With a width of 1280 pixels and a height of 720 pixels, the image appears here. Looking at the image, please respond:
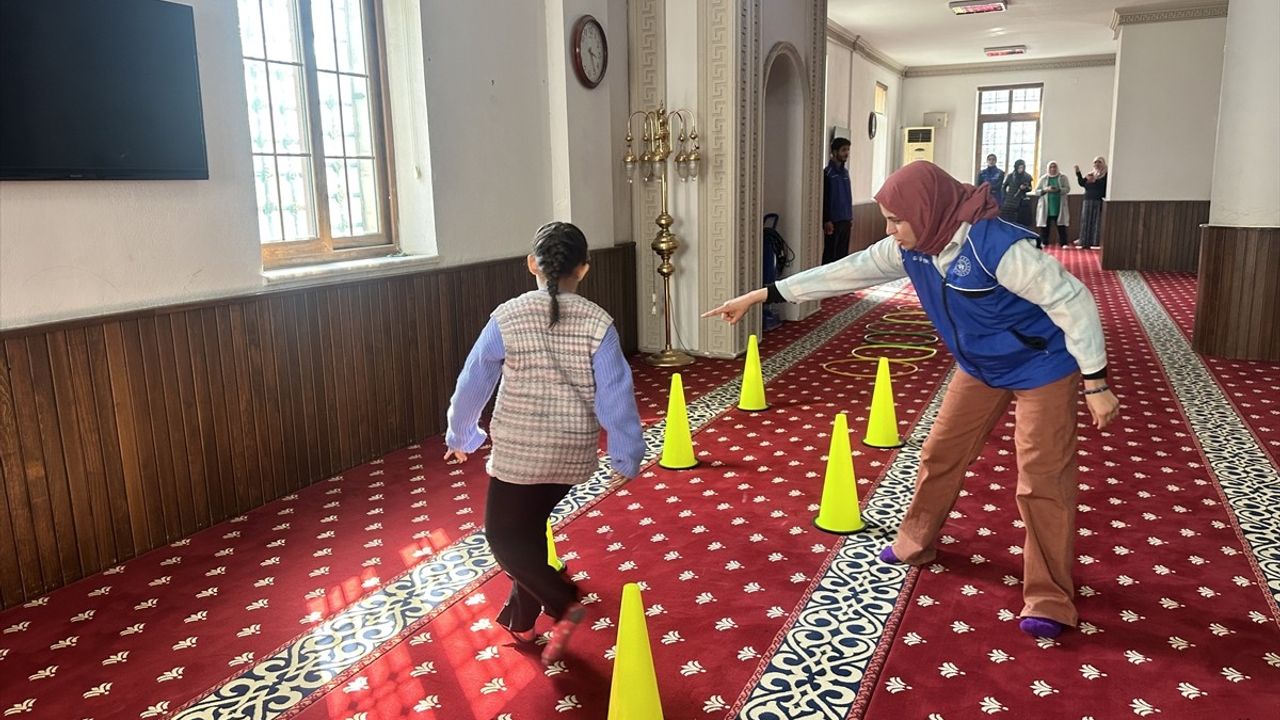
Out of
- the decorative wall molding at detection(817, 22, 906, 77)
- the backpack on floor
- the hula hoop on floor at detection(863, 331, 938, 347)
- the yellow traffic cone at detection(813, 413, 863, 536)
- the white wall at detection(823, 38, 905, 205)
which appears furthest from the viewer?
the white wall at detection(823, 38, 905, 205)

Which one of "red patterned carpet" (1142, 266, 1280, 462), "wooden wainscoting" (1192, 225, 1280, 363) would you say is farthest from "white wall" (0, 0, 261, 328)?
"wooden wainscoting" (1192, 225, 1280, 363)

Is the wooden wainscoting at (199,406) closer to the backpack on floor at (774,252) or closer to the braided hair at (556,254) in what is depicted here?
the braided hair at (556,254)

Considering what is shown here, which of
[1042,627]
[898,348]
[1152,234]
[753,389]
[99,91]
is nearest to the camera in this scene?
[1042,627]

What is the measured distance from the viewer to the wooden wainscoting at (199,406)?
3164mm

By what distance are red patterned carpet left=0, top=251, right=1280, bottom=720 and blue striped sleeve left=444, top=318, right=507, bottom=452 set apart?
0.68 m

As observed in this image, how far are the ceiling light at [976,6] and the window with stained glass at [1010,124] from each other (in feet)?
20.5

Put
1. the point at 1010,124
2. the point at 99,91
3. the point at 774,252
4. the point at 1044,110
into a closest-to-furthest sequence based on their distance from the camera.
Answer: the point at 99,91 < the point at 774,252 < the point at 1044,110 < the point at 1010,124

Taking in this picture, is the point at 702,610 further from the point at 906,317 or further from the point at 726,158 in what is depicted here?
the point at 906,317

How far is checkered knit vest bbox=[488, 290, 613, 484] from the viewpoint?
7.91 feet

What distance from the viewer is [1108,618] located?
9.48 feet

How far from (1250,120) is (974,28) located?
24.6 feet

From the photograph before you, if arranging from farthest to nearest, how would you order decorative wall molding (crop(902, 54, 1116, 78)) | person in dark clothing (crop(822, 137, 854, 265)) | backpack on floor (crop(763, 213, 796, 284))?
decorative wall molding (crop(902, 54, 1116, 78)), person in dark clothing (crop(822, 137, 854, 265)), backpack on floor (crop(763, 213, 796, 284))

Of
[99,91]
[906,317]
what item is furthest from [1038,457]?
[906,317]

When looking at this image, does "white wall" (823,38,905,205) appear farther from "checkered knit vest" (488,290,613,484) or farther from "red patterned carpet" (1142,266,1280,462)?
"checkered knit vest" (488,290,613,484)
